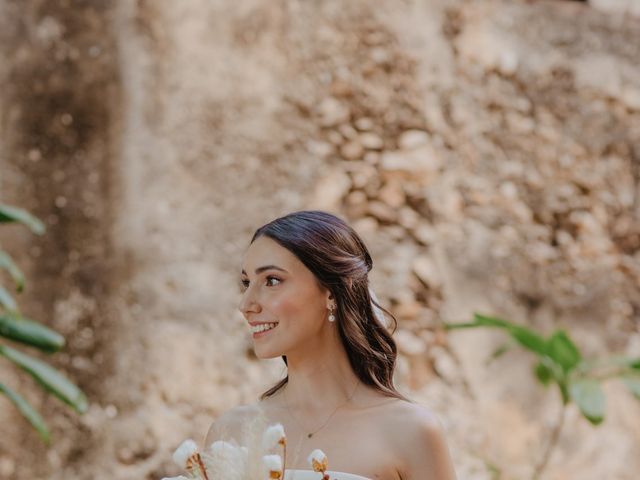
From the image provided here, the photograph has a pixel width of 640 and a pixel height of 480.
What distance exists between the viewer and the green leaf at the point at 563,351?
14.3ft

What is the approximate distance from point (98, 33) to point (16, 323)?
72.0 inches

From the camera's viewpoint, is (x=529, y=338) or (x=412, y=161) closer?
(x=529, y=338)

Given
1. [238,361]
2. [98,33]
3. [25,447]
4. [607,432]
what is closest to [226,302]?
[238,361]

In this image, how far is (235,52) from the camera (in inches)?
193

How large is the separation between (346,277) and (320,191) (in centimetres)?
290

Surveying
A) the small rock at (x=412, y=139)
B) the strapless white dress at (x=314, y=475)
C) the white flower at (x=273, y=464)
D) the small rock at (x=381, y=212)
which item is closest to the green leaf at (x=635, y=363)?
the small rock at (x=381, y=212)

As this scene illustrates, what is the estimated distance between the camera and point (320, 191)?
16.1 feet

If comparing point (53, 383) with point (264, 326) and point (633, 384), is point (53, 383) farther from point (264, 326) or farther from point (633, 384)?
point (633, 384)

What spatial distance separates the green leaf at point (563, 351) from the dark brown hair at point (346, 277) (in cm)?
241

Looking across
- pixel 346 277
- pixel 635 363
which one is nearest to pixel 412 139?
pixel 635 363

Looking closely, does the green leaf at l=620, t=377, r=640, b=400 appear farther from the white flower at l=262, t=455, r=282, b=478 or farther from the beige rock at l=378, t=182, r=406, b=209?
the white flower at l=262, t=455, r=282, b=478

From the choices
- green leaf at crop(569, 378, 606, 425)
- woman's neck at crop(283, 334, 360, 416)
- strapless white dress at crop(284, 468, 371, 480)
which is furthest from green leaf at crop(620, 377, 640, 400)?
strapless white dress at crop(284, 468, 371, 480)

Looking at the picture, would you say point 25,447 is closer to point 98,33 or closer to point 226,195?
point 226,195

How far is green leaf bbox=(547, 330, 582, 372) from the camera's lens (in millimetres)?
4367
